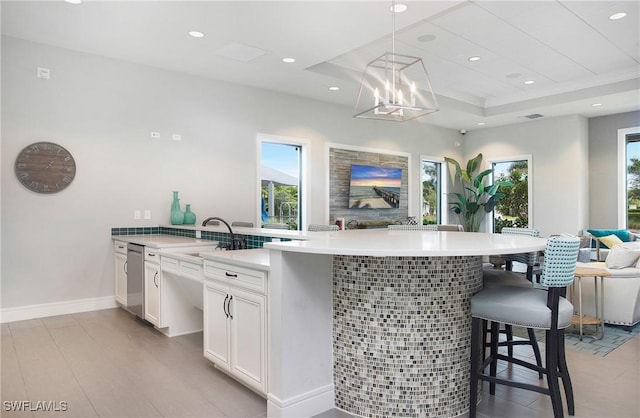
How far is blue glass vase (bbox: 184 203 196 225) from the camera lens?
17.5 ft

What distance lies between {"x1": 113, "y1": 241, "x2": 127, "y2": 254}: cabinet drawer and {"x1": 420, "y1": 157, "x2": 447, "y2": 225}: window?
5993mm

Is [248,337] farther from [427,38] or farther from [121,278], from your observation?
[427,38]

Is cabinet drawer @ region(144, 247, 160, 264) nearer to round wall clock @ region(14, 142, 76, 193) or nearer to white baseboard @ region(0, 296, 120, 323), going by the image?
white baseboard @ region(0, 296, 120, 323)

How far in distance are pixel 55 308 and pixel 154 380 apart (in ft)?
8.49

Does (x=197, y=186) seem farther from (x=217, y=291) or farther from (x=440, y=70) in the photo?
(x=440, y=70)

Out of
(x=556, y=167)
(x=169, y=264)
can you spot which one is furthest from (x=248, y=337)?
(x=556, y=167)

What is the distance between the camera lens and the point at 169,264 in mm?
3662

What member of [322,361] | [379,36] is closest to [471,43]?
[379,36]

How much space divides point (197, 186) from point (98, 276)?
1674 millimetres

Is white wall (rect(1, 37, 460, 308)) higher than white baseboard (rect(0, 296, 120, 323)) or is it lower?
higher

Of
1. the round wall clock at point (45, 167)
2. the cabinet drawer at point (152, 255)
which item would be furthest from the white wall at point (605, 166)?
the round wall clock at point (45, 167)

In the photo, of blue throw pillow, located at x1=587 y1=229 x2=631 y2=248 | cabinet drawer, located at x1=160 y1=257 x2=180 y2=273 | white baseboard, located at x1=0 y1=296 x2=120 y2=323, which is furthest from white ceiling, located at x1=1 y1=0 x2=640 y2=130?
white baseboard, located at x1=0 y1=296 x2=120 y2=323

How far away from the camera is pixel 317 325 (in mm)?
2414

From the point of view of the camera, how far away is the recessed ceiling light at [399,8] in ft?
11.9
